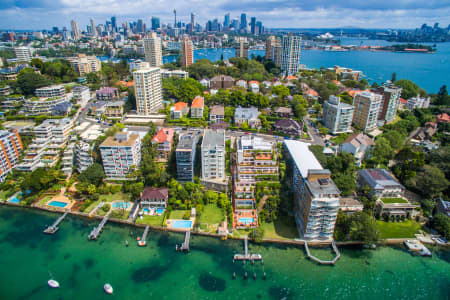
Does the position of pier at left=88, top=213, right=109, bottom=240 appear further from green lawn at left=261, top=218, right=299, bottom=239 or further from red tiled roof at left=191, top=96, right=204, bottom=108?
red tiled roof at left=191, top=96, right=204, bottom=108

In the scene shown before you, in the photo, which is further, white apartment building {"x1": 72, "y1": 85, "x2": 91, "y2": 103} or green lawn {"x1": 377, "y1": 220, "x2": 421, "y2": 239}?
white apartment building {"x1": 72, "y1": 85, "x2": 91, "y2": 103}

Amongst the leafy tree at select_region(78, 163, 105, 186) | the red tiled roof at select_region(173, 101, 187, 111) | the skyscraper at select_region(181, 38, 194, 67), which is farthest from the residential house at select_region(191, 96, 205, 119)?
the skyscraper at select_region(181, 38, 194, 67)

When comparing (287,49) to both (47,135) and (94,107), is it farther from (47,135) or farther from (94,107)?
(47,135)

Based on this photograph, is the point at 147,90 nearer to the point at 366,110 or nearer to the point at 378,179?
the point at 366,110

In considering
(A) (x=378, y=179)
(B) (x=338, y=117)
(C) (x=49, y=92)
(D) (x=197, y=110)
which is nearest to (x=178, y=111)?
(D) (x=197, y=110)

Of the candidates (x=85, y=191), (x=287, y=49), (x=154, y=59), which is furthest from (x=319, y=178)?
(x=154, y=59)

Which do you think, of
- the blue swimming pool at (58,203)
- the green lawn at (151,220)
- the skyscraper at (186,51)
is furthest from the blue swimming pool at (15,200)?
the skyscraper at (186,51)
